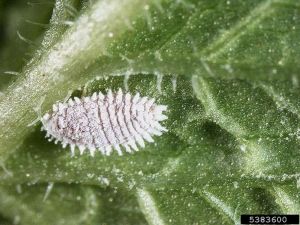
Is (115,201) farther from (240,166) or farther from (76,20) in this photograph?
(76,20)

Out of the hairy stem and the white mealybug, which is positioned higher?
the hairy stem

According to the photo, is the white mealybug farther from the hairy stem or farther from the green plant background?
the hairy stem

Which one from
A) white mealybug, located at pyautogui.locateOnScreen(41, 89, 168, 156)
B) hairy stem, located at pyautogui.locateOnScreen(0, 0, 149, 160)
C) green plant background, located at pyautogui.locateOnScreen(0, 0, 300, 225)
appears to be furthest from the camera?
white mealybug, located at pyautogui.locateOnScreen(41, 89, 168, 156)

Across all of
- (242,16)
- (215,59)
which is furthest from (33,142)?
(242,16)

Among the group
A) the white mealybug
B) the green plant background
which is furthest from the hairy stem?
the white mealybug

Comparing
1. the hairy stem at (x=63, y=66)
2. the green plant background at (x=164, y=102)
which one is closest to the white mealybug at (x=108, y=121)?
the green plant background at (x=164, y=102)

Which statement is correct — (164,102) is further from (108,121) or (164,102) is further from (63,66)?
(63,66)

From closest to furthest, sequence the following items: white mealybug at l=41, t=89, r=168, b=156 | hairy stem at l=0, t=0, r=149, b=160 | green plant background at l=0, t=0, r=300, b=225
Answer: green plant background at l=0, t=0, r=300, b=225 → hairy stem at l=0, t=0, r=149, b=160 → white mealybug at l=41, t=89, r=168, b=156
